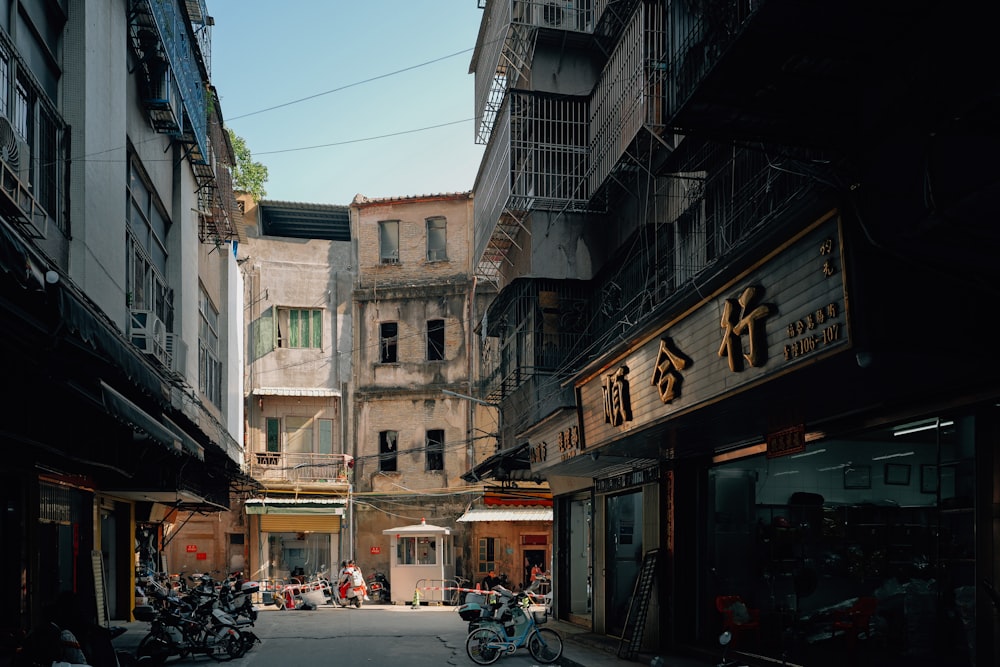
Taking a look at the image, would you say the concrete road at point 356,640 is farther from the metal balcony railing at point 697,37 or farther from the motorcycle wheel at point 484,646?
the metal balcony railing at point 697,37

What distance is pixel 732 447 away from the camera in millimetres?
13797

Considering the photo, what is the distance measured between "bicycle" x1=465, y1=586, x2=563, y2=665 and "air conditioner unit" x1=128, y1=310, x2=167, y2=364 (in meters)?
7.00

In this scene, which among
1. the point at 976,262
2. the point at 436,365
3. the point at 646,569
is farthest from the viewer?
the point at 436,365

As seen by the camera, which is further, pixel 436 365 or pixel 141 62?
pixel 436 365

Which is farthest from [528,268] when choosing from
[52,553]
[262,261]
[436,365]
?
[262,261]

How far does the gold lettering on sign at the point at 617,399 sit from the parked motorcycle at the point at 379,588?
19.4 metres

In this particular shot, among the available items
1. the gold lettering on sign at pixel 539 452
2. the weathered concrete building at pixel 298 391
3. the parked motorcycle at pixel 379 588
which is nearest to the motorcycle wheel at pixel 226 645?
the gold lettering on sign at pixel 539 452

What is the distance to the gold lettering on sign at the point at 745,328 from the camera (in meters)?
8.74

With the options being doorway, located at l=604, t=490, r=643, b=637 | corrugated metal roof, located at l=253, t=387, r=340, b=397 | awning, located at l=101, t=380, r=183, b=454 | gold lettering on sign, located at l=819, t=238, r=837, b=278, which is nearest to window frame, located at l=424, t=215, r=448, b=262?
corrugated metal roof, located at l=253, t=387, r=340, b=397

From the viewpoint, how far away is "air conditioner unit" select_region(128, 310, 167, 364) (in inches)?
634

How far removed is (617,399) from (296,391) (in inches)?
925

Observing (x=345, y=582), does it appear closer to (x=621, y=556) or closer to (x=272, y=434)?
(x=272, y=434)

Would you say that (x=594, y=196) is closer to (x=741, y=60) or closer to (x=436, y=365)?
(x=741, y=60)

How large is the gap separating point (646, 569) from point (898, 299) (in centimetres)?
904
